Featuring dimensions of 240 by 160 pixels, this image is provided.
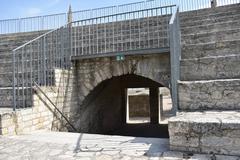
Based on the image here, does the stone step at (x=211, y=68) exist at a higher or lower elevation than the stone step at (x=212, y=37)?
lower

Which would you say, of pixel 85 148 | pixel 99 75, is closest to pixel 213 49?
A: pixel 99 75

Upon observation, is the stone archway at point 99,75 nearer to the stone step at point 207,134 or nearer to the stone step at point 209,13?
the stone step at point 209,13

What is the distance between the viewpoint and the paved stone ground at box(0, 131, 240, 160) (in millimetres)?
3367

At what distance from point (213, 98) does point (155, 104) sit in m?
8.82

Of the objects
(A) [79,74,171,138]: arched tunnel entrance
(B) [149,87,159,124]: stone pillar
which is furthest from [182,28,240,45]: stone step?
(B) [149,87,159,124]: stone pillar

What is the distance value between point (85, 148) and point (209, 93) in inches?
89.1

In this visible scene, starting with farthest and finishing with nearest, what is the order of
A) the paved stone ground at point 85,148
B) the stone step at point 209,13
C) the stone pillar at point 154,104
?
the stone pillar at point 154,104 → the stone step at point 209,13 → the paved stone ground at point 85,148

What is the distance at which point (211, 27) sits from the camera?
6.64m

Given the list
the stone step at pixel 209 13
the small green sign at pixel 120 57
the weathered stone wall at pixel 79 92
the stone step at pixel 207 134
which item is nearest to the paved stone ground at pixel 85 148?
the stone step at pixel 207 134

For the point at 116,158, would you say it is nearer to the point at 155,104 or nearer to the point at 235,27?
the point at 235,27

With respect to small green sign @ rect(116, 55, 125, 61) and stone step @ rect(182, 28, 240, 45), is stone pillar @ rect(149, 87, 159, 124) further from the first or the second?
small green sign @ rect(116, 55, 125, 61)

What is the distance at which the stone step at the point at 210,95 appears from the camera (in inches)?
157

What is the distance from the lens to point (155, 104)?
12.9m

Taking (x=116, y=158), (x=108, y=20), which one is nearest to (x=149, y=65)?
(x=108, y=20)
